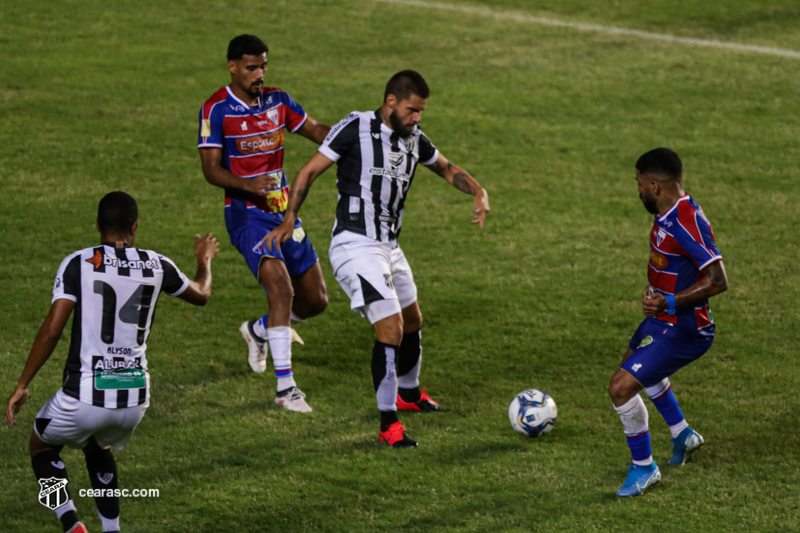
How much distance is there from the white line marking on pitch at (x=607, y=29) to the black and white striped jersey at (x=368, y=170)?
1511cm

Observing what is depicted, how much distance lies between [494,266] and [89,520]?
265 inches

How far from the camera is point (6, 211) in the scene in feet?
43.9

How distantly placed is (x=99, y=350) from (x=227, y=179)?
9.20ft

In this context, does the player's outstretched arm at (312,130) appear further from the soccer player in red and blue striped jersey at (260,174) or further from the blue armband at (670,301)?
the blue armband at (670,301)

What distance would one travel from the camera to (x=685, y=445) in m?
7.19

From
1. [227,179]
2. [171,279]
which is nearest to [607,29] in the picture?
[227,179]

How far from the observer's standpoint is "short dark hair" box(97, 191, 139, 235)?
19.1 feet

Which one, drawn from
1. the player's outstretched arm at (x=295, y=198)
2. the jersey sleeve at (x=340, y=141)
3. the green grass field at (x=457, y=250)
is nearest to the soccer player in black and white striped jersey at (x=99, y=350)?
the green grass field at (x=457, y=250)

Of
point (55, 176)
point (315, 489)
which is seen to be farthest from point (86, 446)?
point (55, 176)

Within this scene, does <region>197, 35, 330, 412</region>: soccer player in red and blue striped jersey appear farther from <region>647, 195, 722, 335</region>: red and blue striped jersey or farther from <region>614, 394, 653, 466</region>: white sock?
<region>647, 195, 722, 335</region>: red and blue striped jersey

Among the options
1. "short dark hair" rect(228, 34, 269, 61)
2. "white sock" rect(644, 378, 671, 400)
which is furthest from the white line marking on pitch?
"white sock" rect(644, 378, 671, 400)

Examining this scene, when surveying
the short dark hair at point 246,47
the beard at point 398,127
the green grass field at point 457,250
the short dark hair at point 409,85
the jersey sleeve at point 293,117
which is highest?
the short dark hair at point 246,47

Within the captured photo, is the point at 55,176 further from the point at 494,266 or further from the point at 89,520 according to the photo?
the point at 89,520

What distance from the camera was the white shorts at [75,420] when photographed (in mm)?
5668
